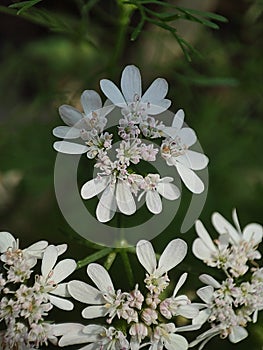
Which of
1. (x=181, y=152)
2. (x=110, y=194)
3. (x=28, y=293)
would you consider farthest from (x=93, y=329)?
(x=181, y=152)

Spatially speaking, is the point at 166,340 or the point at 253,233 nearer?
the point at 166,340

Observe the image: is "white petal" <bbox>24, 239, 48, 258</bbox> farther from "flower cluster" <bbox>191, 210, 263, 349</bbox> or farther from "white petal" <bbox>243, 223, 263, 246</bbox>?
"white petal" <bbox>243, 223, 263, 246</bbox>

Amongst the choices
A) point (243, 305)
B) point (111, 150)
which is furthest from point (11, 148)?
point (243, 305)

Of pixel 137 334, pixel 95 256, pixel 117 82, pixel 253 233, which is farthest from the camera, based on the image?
pixel 117 82

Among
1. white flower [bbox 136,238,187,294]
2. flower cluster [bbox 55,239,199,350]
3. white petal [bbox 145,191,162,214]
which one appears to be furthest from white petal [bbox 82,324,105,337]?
white petal [bbox 145,191,162,214]

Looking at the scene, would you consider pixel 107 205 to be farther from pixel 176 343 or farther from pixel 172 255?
pixel 176 343

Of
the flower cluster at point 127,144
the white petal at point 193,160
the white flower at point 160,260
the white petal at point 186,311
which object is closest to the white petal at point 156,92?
the flower cluster at point 127,144
